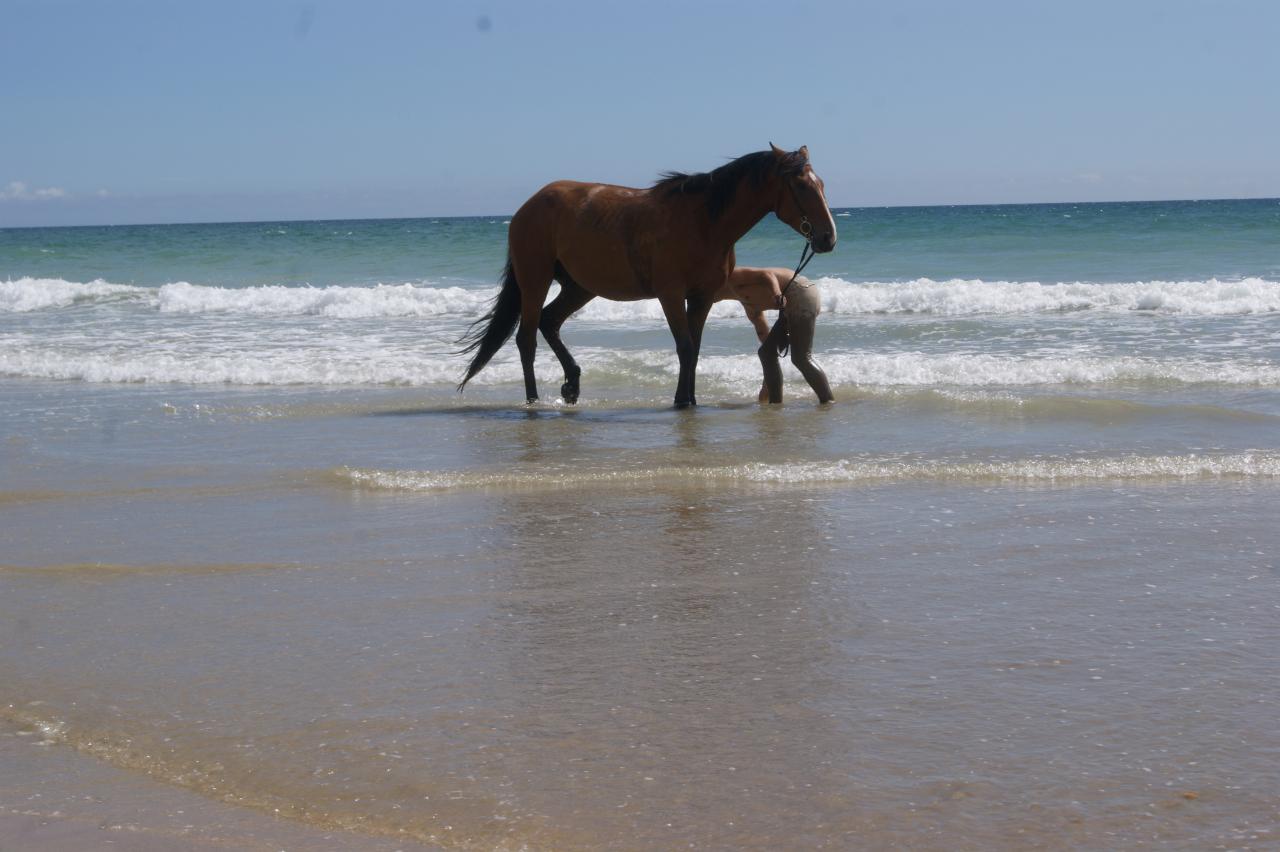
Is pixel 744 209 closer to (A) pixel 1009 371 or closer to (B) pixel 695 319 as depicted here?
(B) pixel 695 319

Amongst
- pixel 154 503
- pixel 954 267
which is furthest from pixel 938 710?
pixel 954 267

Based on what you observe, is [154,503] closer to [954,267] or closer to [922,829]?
[922,829]

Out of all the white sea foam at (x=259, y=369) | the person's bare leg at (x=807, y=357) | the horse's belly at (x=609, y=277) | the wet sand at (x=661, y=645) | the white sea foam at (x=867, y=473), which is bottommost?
the wet sand at (x=661, y=645)

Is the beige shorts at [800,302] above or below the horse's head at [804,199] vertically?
below

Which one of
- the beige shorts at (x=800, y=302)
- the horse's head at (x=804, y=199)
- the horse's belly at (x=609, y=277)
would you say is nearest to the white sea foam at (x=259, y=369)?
the horse's belly at (x=609, y=277)

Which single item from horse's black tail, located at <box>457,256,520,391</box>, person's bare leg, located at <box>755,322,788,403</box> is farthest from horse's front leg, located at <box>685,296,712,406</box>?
horse's black tail, located at <box>457,256,520,391</box>

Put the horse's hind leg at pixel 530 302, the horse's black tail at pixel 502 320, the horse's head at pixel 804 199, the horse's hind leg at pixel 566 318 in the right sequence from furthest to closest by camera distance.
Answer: the horse's black tail at pixel 502 320 < the horse's hind leg at pixel 566 318 < the horse's hind leg at pixel 530 302 < the horse's head at pixel 804 199

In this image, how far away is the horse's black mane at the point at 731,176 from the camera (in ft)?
27.8

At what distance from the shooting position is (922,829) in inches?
105

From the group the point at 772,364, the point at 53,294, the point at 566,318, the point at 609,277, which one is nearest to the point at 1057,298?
the point at 772,364

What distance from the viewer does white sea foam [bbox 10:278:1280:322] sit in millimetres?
17703

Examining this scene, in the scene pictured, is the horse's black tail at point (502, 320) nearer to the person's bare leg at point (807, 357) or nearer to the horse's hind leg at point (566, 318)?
the horse's hind leg at point (566, 318)

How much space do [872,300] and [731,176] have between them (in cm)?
1119

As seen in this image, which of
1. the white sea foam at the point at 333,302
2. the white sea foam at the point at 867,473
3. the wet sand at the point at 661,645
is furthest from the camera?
the white sea foam at the point at 333,302
